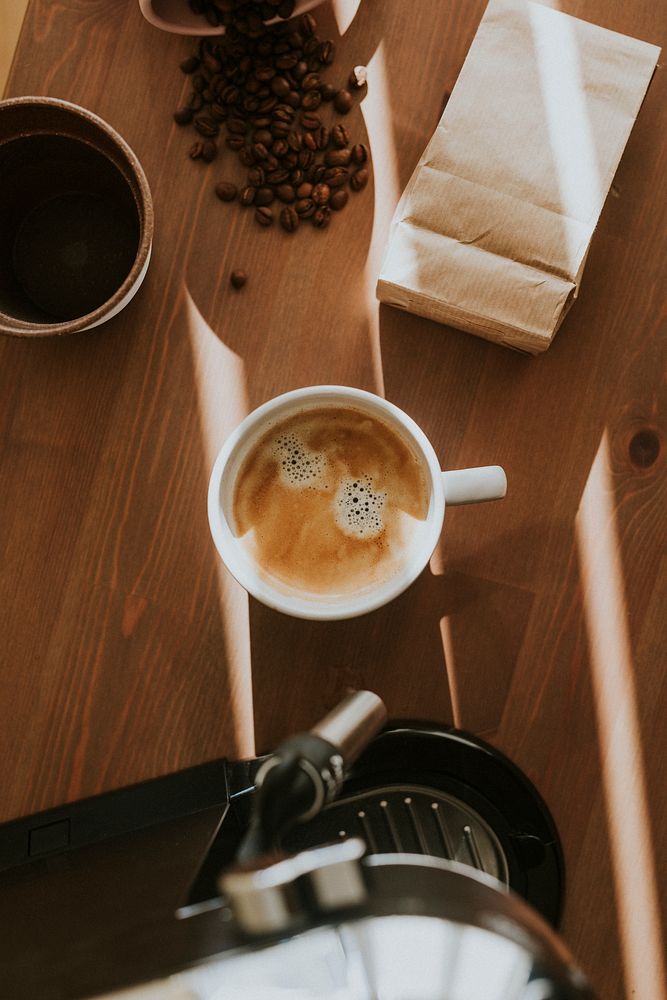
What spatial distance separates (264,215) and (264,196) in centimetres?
2

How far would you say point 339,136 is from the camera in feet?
2.34

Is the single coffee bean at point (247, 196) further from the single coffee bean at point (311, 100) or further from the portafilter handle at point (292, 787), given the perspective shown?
the portafilter handle at point (292, 787)

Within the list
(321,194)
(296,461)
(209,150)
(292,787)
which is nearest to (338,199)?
(321,194)

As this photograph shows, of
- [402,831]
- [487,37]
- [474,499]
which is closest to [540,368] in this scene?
[474,499]

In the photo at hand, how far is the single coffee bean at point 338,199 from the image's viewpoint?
2.33 feet

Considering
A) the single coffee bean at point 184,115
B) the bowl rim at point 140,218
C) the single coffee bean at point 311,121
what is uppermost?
the single coffee bean at point 311,121

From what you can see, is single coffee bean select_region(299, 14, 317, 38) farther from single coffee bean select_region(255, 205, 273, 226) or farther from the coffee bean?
single coffee bean select_region(255, 205, 273, 226)

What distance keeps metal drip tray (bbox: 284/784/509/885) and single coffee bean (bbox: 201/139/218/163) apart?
550mm

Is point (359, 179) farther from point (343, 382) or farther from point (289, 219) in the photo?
point (343, 382)

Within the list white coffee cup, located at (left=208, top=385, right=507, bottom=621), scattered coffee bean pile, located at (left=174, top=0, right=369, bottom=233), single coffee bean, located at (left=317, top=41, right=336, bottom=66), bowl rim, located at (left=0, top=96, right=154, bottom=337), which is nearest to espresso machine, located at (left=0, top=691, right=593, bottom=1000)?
white coffee cup, located at (left=208, top=385, right=507, bottom=621)

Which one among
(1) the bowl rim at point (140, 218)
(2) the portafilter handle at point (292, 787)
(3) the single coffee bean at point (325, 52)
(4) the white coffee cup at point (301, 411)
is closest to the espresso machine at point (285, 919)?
(2) the portafilter handle at point (292, 787)

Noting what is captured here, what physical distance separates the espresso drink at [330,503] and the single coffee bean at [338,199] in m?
0.19

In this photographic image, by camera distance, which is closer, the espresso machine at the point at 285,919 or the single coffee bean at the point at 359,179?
the espresso machine at the point at 285,919

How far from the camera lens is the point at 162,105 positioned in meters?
0.72
